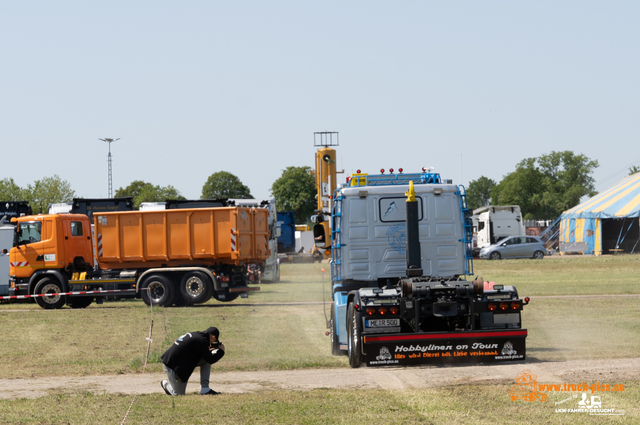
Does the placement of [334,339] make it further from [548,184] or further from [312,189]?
[548,184]

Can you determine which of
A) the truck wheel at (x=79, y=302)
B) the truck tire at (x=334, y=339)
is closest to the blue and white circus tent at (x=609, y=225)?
the truck wheel at (x=79, y=302)

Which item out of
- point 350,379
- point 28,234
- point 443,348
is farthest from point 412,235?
point 28,234

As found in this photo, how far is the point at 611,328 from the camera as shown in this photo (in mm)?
15680

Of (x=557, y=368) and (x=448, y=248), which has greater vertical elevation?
(x=448, y=248)

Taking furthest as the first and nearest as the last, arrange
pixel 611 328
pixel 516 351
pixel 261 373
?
1. pixel 611 328
2. pixel 261 373
3. pixel 516 351

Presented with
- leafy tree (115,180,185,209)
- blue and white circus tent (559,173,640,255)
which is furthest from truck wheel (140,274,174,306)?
leafy tree (115,180,185,209)

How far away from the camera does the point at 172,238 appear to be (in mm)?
23656

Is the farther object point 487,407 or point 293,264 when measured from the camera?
point 293,264

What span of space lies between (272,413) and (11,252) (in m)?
17.6

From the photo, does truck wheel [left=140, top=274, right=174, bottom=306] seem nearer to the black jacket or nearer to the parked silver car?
the black jacket

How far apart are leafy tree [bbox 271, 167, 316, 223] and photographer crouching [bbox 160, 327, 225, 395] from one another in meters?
97.5

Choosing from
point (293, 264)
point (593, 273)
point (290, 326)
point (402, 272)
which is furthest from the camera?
point (293, 264)

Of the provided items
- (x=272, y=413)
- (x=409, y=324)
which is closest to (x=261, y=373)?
(x=409, y=324)

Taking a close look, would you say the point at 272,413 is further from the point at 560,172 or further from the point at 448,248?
the point at 560,172
